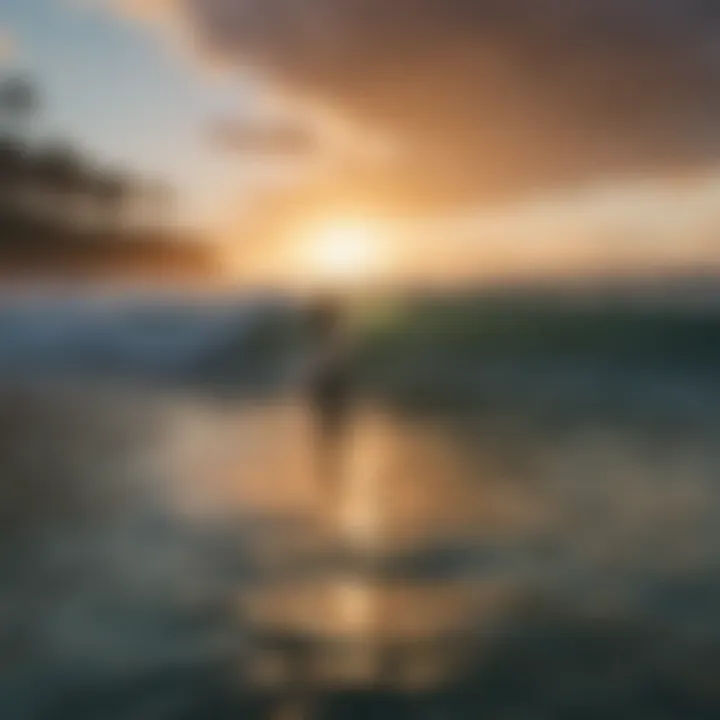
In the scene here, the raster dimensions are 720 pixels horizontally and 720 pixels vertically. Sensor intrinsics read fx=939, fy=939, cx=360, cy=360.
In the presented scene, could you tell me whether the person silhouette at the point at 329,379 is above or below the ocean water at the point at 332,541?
above

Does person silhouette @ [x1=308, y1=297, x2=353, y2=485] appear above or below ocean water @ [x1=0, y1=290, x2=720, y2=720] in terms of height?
above

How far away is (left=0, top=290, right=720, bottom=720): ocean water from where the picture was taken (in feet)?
3.04

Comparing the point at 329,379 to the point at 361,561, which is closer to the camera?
the point at 361,561

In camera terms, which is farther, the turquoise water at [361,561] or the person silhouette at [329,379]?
the person silhouette at [329,379]

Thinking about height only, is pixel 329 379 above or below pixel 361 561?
above

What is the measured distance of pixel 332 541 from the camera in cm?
126

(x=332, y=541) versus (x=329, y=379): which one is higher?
(x=329, y=379)

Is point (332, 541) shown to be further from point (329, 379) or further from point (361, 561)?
point (329, 379)

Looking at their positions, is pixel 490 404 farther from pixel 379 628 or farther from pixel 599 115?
pixel 379 628

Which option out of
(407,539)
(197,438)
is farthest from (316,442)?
(407,539)

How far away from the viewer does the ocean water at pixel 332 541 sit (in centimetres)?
93

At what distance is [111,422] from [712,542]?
1.06 meters

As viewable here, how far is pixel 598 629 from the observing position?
3.40 ft

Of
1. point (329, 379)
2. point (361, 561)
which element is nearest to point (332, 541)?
point (361, 561)
